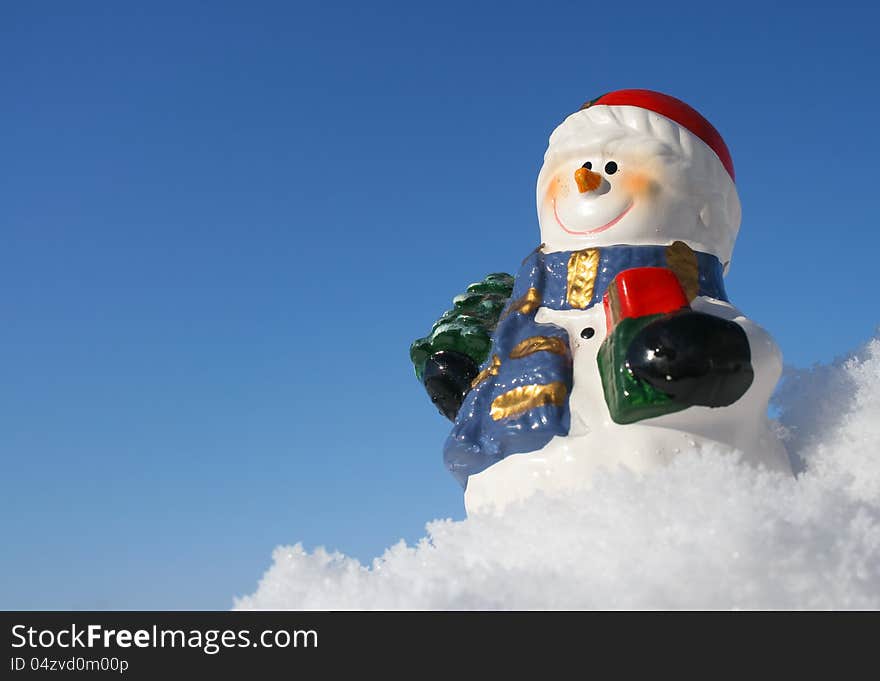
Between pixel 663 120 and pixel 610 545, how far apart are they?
2086 mm

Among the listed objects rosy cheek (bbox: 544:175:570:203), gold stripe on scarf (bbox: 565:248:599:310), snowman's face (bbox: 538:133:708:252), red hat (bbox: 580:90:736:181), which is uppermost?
red hat (bbox: 580:90:736:181)

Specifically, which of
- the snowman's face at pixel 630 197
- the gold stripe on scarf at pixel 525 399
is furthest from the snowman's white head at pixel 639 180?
the gold stripe on scarf at pixel 525 399

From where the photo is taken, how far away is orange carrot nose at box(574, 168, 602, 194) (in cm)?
396

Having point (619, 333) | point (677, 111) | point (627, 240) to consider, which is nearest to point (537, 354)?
point (619, 333)

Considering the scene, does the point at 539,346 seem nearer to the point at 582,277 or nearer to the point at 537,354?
the point at 537,354

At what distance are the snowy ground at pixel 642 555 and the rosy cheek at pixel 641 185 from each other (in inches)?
47.9

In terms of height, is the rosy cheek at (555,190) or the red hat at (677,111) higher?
the red hat at (677,111)

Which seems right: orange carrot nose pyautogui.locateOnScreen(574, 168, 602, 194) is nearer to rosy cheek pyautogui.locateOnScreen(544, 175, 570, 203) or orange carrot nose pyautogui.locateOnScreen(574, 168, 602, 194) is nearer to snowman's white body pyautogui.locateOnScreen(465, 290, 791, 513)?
rosy cheek pyautogui.locateOnScreen(544, 175, 570, 203)

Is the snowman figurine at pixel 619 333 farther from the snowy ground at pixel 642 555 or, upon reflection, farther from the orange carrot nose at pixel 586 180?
the snowy ground at pixel 642 555

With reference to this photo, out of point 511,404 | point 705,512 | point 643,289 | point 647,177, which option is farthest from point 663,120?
point 705,512

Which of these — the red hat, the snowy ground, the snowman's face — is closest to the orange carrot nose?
the snowman's face

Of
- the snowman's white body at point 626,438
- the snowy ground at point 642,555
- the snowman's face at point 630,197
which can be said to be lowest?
the snowy ground at point 642,555

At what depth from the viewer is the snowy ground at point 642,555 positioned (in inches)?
103
